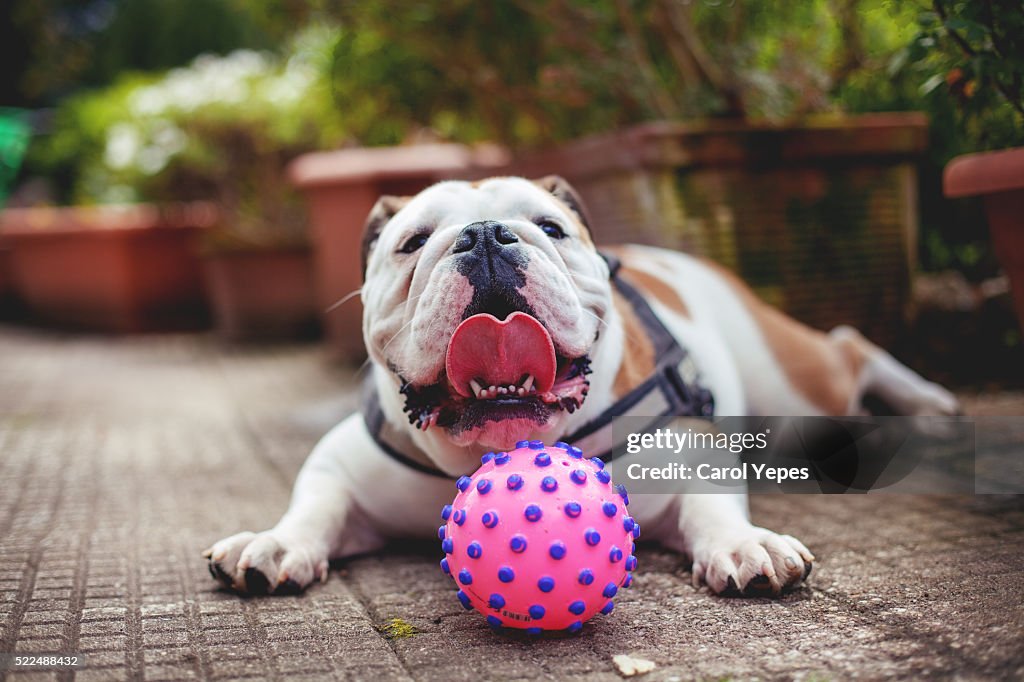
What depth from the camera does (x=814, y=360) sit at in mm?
3285

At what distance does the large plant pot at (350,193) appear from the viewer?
550 centimetres

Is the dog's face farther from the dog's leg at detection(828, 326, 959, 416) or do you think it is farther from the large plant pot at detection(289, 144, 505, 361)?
the large plant pot at detection(289, 144, 505, 361)

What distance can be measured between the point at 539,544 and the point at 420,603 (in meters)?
0.45

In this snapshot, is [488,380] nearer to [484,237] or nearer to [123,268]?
[484,237]

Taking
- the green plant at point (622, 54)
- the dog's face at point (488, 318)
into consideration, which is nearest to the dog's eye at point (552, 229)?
the dog's face at point (488, 318)

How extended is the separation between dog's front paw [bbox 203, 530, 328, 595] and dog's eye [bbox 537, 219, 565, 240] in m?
0.92

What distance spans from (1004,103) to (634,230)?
166cm

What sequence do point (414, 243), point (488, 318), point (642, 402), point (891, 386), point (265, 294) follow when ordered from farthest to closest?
1. point (265, 294)
2. point (891, 386)
3. point (642, 402)
4. point (414, 243)
5. point (488, 318)

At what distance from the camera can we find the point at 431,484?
2373 mm

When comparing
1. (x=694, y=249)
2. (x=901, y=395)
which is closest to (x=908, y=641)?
(x=901, y=395)

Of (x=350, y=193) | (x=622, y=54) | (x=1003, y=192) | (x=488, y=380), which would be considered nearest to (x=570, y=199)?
(x=488, y=380)

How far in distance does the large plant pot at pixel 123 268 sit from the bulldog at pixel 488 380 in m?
5.93

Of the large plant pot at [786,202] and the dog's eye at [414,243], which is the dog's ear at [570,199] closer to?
the dog's eye at [414,243]

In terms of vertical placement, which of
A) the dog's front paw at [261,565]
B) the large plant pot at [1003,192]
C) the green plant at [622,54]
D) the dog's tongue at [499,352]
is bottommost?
the dog's front paw at [261,565]
